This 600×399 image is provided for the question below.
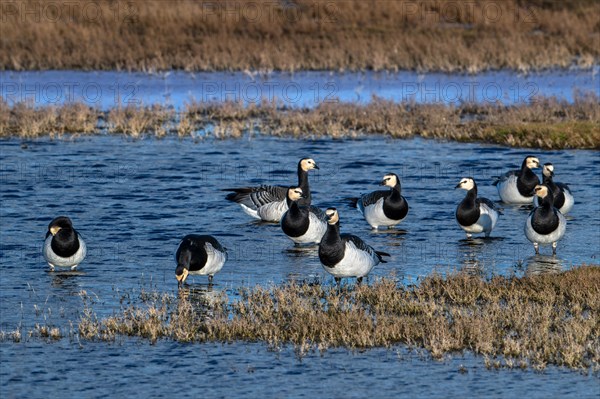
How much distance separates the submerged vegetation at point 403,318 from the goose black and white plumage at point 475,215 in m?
3.30

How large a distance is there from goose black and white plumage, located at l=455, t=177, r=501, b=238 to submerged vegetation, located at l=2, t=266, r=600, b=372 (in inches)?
130

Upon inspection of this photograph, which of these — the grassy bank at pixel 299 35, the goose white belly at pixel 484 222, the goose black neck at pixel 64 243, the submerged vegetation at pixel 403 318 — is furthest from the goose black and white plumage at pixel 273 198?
the grassy bank at pixel 299 35

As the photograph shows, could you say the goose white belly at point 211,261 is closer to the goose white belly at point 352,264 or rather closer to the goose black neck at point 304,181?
the goose white belly at point 352,264

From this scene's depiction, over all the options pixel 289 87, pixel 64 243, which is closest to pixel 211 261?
pixel 64 243

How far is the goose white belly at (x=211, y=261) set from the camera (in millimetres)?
15844

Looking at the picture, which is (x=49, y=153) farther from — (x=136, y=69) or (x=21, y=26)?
(x=21, y=26)

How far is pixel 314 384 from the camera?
11836 mm

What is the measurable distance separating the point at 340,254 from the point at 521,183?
8.02 metres

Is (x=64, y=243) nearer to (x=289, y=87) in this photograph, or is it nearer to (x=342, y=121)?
(x=342, y=121)

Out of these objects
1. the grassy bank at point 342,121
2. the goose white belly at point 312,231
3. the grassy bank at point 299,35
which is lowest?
the goose white belly at point 312,231

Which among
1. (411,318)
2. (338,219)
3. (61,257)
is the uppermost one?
(338,219)

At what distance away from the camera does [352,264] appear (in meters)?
15.6

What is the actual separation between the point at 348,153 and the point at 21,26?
2372 centimetres

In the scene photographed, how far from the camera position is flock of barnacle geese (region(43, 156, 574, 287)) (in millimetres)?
15711
